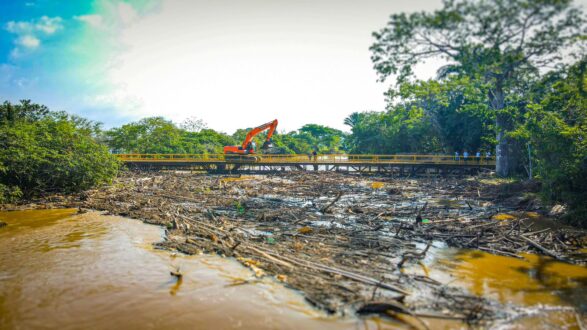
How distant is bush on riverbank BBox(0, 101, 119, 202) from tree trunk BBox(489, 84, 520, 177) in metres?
28.0

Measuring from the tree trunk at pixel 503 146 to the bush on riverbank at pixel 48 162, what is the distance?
28002 millimetres

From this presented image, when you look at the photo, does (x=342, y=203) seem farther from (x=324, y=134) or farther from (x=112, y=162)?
(x=324, y=134)

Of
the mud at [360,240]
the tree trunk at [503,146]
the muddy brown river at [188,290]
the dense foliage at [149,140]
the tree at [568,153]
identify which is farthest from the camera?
the dense foliage at [149,140]

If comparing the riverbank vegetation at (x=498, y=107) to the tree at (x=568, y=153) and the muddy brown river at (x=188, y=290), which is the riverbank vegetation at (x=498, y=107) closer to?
the tree at (x=568, y=153)

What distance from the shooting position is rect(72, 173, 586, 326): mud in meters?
6.05

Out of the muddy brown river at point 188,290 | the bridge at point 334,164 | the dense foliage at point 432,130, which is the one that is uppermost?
the dense foliage at point 432,130

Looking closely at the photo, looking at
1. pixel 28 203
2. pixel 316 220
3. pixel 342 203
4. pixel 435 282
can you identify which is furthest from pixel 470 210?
pixel 28 203

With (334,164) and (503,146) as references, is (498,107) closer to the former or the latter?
(503,146)

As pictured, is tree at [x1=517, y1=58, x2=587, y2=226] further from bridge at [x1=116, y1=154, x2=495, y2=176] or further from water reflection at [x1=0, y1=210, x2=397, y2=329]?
bridge at [x1=116, y1=154, x2=495, y2=176]

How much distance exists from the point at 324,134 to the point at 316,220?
6931 centimetres

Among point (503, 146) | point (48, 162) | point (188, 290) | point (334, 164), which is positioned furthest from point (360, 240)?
point (334, 164)

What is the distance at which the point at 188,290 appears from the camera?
6.85 meters

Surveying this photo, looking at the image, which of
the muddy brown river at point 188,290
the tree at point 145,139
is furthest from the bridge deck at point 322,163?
the muddy brown river at point 188,290

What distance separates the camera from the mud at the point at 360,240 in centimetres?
605
